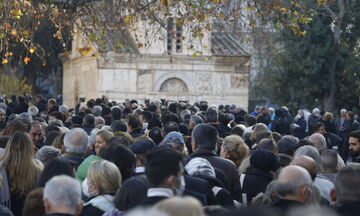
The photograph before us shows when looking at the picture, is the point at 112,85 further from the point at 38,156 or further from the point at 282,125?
the point at 38,156

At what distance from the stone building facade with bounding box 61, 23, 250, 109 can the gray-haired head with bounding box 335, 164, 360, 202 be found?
35.4 m

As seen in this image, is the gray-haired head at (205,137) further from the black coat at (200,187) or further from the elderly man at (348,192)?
the elderly man at (348,192)

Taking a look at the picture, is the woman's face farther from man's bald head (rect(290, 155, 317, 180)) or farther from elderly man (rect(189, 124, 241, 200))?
man's bald head (rect(290, 155, 317, 180))

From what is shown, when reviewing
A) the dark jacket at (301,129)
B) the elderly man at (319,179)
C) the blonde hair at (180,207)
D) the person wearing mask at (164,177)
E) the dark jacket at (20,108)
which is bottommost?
the dark jacket at (301,129)

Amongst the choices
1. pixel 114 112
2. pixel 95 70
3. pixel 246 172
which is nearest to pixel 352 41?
pixel 95 70

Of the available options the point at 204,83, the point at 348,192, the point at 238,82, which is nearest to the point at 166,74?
the point at 204,83

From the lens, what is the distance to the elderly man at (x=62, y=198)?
6.59m

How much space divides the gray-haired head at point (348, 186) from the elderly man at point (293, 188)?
9.7 inches

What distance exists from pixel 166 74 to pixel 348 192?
37.2 metres

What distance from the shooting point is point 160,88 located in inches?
1745

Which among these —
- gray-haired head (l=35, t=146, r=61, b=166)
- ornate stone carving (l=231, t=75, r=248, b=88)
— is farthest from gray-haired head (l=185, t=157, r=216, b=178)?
ornate stone carving (l=231, t=75, r=248, b=88)

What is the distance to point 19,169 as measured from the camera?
9.42m

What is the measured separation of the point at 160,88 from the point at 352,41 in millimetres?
9378

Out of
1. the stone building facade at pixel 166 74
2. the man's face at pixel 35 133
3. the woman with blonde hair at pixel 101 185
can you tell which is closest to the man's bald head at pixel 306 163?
the woman with blonde hair at pixel 101 185
